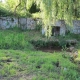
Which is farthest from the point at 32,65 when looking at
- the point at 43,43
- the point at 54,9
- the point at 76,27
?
the point at 76,27

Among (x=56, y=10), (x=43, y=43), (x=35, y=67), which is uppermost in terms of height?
(x=56, y=10)

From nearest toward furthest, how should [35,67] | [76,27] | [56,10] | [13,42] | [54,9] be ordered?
1. [35,67]
2. [54,9]
3. [56,10]
4. [13,42]
5. [76,27]

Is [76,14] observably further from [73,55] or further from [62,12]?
[73,55]

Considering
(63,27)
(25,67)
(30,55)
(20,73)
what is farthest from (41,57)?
(63,27)

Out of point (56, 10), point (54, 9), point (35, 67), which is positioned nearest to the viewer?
point (35, 67)

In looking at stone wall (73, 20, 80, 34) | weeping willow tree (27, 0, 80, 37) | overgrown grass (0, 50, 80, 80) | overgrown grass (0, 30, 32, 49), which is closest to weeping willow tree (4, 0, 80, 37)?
weeping willow tree (27, 0, 80, 37)

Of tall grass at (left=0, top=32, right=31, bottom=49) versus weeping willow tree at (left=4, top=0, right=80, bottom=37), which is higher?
weeping willow tree at (left=4, top=0, right=80, bottom=37)

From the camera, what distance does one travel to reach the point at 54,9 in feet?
28.5

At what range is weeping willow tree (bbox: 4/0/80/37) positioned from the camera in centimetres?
810

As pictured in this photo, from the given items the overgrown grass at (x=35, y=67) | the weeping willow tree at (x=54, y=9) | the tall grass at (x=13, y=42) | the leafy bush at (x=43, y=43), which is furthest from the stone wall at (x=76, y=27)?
the overgrown grass at (x=35, y=67)

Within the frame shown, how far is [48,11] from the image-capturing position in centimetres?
806

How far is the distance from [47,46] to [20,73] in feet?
13.8

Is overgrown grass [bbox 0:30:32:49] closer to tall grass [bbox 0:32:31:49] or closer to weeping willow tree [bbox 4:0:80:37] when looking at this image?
tall grass [bbox 0:32:31:49]

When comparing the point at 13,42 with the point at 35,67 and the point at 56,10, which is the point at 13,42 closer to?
the point at 56,10
